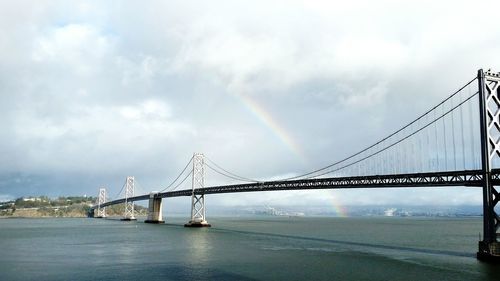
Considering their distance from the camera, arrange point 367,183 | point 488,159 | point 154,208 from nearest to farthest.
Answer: point 488,159 → point 367,183 → point 154,208

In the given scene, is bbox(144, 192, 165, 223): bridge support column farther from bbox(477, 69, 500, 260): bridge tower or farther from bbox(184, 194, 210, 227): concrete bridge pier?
bbox(477, 69, 500, 260): bridge tower

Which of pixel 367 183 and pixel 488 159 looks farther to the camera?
pixel 367 183

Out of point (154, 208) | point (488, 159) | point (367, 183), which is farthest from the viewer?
point (154, 208)

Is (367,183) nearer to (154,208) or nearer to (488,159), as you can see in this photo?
(488,159)

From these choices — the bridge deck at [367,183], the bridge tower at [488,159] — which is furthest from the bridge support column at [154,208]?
the bridge tower at [488,159]

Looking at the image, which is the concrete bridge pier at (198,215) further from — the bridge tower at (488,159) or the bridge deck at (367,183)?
the bridge tower at (488,159)

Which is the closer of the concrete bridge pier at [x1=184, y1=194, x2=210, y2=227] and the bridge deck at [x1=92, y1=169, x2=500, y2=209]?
the bridge deck at [x1=92, y1=169, x2=500, y2=209]

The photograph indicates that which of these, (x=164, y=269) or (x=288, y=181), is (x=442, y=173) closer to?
(x=164, y=269)

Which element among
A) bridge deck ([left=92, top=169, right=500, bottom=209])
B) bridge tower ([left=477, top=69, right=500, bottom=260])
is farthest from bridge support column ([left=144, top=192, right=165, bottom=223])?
bridge tower ([left=477, top=69, right=500, bottom=260])

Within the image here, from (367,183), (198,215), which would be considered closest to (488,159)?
(367,183)

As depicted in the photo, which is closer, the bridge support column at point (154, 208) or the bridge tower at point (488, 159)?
the bridge tower at point (488, 159)

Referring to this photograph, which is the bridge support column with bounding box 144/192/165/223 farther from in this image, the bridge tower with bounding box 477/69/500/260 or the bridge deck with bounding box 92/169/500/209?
the bridge tower with bounding box 477/69/500/260
